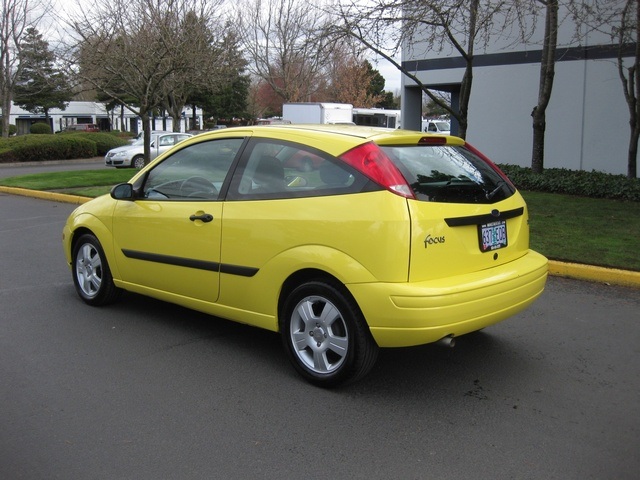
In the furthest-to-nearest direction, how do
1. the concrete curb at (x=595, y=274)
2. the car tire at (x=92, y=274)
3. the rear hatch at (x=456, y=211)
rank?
the concrete curb at (x=595, y=274) → the car tire at (x=92, y=274) → the rear hatch at (x=456, y=211)

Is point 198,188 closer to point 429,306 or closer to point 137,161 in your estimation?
point 429,306

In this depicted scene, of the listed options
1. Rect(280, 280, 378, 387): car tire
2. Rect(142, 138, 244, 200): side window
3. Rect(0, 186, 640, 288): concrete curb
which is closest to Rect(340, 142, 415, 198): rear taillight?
Rect(280, 280, 378, 387): car tire

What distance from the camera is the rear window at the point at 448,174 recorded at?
13.2ft

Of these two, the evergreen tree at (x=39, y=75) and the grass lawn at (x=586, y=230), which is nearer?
the grass lawn at (x=586, y=230)

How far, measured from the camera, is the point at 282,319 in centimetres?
434

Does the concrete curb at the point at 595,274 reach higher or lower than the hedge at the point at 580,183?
lower

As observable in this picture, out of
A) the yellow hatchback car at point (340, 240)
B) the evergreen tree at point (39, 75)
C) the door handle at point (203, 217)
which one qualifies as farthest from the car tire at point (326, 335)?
the evergreen tree at point (39, 75)

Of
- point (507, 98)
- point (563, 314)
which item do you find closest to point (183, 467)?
point (563, 314)

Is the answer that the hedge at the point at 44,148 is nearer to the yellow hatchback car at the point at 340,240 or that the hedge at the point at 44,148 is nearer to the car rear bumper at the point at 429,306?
the yellow hatchback car at the point at 340,240

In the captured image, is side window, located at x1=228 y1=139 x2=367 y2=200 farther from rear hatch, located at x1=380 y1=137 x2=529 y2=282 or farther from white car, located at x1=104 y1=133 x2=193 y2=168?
white car, located at x1=104 y1=133 x2=193 y2=168

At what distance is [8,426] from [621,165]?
1476cm

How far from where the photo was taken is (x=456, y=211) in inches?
158

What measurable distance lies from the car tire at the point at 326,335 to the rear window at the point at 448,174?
833 millimetres

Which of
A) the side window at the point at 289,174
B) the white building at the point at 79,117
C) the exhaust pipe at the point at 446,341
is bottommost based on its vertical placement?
the exhaust pipe at the point at 446,341
